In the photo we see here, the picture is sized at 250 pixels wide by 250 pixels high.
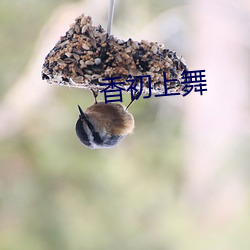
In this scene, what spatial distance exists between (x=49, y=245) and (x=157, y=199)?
818 mm

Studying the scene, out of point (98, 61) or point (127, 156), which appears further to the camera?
point (127, 156)

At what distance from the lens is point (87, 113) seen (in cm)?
124

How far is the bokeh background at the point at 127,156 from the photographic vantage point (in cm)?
313

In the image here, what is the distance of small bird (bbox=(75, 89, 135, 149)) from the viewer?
121 centimetres

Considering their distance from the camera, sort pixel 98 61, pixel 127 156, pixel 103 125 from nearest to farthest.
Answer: pixel 98 61 → pixel 103 125 → pixel 127 156

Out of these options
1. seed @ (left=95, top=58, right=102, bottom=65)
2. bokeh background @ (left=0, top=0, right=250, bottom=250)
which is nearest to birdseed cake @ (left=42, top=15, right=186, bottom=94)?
seed @ (left=95, top=58, right=102, bottom=65)

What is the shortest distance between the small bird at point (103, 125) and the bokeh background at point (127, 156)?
1831mm

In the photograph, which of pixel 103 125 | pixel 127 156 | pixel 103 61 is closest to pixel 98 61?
pixel 103 61

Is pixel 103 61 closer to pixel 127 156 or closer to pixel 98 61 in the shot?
pixel 98 61

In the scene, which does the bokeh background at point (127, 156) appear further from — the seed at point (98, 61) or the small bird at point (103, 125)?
the seed at point (98, 61)

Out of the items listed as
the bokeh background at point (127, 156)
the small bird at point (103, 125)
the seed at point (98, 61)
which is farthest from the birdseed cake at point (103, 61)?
the bokeh background at point (127, 156)

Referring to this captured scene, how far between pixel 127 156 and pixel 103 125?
2.25m

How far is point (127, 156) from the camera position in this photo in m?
3.46
